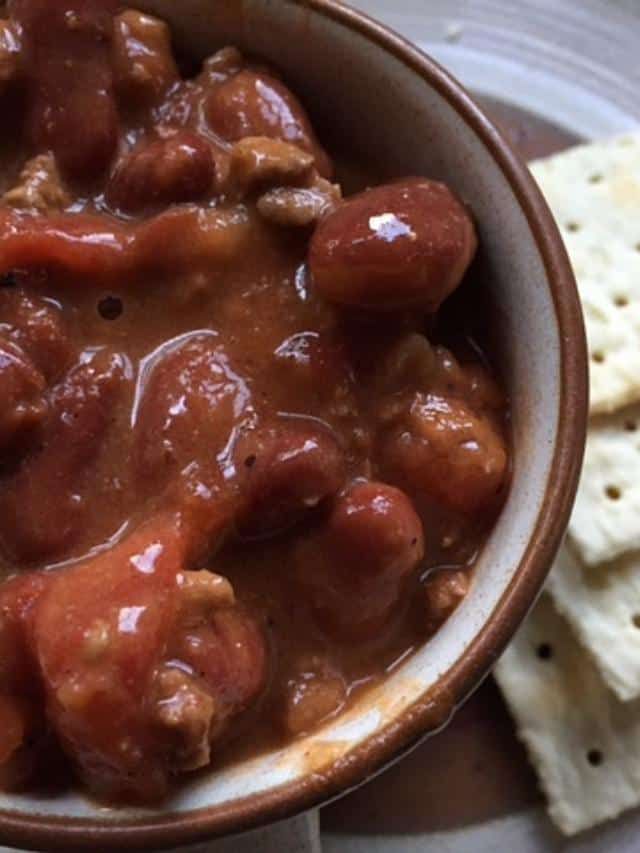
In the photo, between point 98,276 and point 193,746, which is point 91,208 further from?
point 193,746

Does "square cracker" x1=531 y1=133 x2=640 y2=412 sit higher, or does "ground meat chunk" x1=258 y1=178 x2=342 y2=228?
"ground meat chunk" x1=258 y1=178 x2=342 y2=228

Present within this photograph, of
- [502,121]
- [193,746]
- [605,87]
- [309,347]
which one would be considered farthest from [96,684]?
[605,87]

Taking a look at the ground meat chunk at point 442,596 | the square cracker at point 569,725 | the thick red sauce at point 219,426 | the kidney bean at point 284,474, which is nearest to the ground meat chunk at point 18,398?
the thick red sauce at point 219,426

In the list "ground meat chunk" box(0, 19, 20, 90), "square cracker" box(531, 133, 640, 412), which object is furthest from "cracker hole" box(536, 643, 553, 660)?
"ground meat chunk" box(0, 19, 20, 90)

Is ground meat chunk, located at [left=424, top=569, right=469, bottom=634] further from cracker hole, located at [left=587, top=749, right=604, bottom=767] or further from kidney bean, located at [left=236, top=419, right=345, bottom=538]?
cracker hole, located at [left=587, top=749, right=604, bottom=767]

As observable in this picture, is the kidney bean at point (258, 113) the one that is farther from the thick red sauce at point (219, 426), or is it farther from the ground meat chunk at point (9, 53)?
the ground meat chunk at point (9, 53)

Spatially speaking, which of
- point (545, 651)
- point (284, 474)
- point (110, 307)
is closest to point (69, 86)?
point (110, 307)

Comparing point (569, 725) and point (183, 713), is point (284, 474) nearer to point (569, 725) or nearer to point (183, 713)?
point (183, 713)
